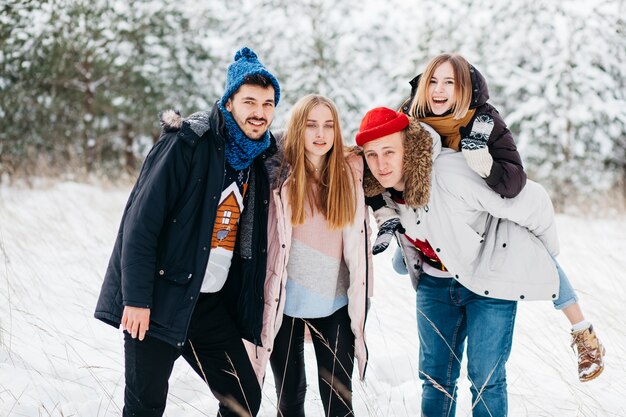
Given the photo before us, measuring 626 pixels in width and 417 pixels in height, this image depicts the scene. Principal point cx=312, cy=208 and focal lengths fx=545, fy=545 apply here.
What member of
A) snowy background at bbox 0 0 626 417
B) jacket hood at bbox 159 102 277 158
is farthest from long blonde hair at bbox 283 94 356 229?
snowy background at bbox 0 0 626 417

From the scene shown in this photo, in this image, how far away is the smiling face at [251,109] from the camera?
261 cm

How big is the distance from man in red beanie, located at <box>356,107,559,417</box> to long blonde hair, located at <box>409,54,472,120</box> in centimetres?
18

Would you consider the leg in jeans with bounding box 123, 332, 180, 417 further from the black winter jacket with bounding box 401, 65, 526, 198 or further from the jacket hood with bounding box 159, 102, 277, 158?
the black winter jacket with bounding box 401, 65, 526, 198

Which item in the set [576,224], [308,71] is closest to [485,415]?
[576,224]

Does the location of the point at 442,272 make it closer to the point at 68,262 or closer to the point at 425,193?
the point at 425,193

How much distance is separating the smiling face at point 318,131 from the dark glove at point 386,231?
Answer: 1.63ft

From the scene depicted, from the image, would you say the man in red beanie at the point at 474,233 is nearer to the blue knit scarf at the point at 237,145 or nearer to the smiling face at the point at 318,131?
the smiling face at the point at 318,131

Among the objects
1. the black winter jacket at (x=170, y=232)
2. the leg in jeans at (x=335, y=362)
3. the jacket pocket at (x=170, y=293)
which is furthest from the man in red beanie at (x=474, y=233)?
the jacket pocket at (x=170, y=293)

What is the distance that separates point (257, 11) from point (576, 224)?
9.84m

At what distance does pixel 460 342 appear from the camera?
287 centimetres

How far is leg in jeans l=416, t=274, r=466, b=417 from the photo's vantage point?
112 inches

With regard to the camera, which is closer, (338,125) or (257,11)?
(338,125)

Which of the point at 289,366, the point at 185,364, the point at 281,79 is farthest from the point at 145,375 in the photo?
the point at 281,79

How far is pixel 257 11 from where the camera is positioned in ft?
48.4
